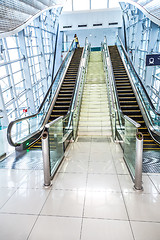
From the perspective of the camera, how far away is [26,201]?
315 cm

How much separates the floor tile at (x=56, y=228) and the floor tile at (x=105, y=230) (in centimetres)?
11

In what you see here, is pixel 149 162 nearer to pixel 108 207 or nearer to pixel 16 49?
pixel 108 207

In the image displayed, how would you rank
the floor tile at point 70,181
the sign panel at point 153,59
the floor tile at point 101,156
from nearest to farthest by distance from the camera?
1. the floor tile at point 70,181
2. the floor tile at point 101,156
3. the sign panel at point 153,59

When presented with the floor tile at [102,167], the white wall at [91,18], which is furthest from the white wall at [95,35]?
the floor tile at [102,167]

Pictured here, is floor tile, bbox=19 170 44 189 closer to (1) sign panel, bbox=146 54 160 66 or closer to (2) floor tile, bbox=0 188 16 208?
(2) floor tile, bbox=0 188 16 208

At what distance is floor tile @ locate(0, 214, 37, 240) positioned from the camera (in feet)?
7.94

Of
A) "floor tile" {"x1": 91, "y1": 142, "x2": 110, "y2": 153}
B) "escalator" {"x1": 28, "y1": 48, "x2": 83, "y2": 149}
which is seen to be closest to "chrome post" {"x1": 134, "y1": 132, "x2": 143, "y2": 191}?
"floor tile" {"x1": 91, "y1": 142, "x2": 110, "y2": 153}

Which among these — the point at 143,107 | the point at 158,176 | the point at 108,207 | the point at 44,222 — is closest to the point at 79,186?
the point at 108,207

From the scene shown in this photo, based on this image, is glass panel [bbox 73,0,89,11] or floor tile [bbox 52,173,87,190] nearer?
floor tile [bbox 52,173,87,190]

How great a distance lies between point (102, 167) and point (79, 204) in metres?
1.48

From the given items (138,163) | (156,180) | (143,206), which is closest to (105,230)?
(143,206)

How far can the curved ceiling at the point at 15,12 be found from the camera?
8.22 metres

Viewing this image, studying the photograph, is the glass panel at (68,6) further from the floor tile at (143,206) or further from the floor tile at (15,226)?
the floor tile at (15,226)

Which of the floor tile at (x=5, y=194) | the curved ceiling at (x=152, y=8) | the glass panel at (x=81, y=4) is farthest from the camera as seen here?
the glass panel at (x=81, y=4)
